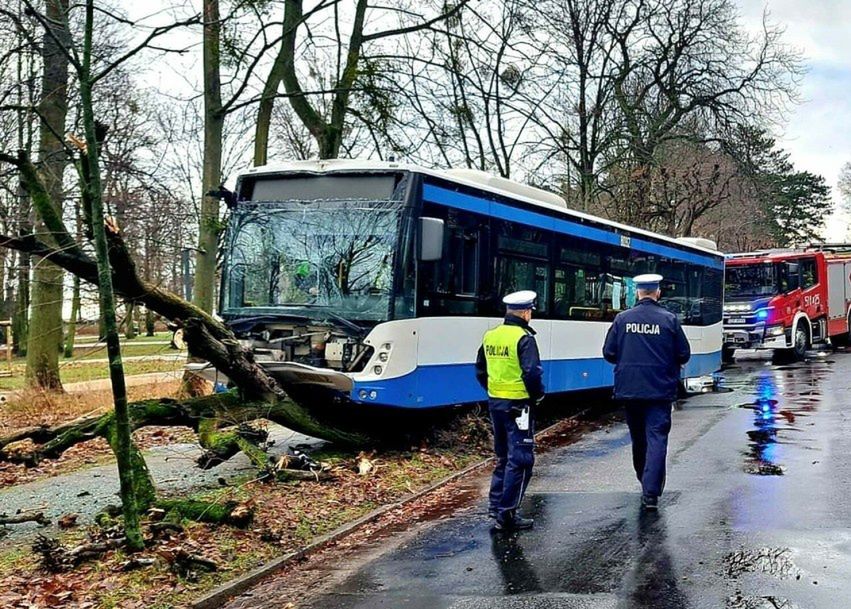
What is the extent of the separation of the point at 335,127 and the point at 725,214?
76.2ft

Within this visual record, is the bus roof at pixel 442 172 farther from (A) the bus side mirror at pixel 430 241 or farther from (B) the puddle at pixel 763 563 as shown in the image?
(B) the puddle at pixel 763 563

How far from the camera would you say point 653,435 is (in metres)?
7.77

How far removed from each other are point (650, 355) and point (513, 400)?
4.35 ft

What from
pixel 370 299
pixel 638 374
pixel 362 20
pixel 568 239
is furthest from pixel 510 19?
pixel 638 374

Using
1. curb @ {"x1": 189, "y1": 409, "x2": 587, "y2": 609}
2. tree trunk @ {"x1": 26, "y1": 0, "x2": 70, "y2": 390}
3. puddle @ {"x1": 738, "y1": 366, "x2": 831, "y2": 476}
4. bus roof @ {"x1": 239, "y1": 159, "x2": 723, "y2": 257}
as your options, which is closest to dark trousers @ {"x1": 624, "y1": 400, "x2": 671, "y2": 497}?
puddle @ {"x1": 738, "y1": 366, "x2": 831, "y2": 476}

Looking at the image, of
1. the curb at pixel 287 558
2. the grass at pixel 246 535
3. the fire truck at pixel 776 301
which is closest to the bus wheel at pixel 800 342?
the fire truck at pixel 776 301

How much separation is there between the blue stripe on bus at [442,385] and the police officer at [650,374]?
2753mm

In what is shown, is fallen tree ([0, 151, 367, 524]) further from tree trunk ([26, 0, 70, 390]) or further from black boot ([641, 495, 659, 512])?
tree trunk ([26, 0, 70, 390])

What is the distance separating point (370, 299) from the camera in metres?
9.92

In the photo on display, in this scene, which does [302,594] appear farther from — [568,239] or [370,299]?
[568,239]

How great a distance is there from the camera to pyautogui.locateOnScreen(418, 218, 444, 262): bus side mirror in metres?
9.87

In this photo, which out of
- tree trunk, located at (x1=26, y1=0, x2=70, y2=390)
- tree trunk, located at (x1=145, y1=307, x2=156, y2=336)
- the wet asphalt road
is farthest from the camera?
tree trunk, located at (x1=26, y1=0, x2=70, y2=390)

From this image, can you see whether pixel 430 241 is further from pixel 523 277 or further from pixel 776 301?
pixel 776 301

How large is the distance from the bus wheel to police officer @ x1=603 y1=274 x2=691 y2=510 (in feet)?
63.6
